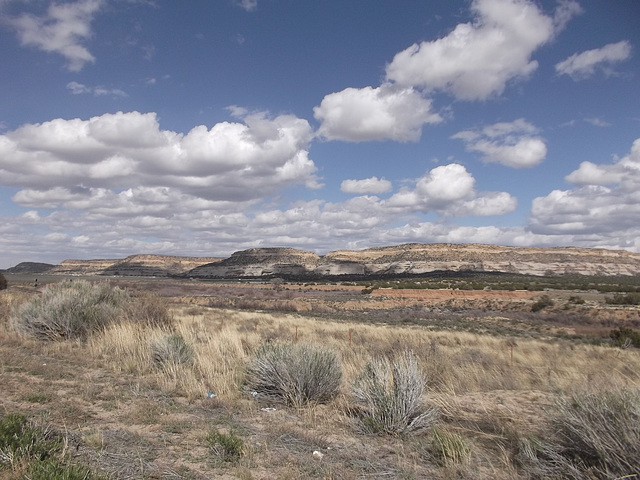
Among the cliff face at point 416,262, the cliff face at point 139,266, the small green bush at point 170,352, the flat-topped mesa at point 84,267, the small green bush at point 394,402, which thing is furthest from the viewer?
the flat-topped mesa at point 84,267

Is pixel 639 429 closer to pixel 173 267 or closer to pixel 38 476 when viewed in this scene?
pixel 38 476

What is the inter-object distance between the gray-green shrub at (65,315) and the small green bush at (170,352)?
4.37 metres

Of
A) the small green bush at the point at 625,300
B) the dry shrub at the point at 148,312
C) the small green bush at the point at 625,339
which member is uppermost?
the dry shrub at the point at 148,312

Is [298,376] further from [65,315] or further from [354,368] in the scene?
[65,315]

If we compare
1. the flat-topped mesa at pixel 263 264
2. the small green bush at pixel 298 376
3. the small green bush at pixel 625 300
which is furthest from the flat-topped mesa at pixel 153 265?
the small green bush at pixel 298 376

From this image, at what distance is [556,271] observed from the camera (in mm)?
112250

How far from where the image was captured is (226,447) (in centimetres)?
485

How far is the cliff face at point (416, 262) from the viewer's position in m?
115

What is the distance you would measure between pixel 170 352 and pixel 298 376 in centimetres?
354

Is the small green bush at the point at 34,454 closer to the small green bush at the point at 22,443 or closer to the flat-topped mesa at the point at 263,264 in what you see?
the small green bush at the point at 22,443

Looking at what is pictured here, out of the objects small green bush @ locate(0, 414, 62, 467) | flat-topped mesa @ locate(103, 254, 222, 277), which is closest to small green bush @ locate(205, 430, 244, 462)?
small green bush @ locate(0, 414, 62, 467)

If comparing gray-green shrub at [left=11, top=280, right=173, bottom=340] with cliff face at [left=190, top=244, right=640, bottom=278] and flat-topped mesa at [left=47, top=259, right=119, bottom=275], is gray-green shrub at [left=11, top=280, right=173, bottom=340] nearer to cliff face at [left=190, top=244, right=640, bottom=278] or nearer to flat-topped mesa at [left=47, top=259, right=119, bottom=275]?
cliff face at [left=190, top=244, right=640, bottom=278]

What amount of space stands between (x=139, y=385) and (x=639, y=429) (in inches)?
295

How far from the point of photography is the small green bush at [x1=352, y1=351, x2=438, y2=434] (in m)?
5.92
